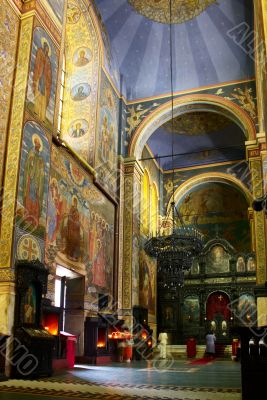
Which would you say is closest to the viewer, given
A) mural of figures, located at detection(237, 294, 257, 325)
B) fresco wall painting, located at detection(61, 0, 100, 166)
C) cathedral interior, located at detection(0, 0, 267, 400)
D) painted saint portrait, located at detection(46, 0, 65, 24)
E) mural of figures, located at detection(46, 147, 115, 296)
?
cathedral interior, located at detection(0, 0, 267, 400)

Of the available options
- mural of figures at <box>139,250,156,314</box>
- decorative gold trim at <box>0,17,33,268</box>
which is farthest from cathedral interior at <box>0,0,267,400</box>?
mural of figures at <box>139,250,156,314</box>

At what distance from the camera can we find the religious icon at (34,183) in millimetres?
9398

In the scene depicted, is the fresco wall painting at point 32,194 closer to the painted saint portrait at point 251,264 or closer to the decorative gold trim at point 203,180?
the decorative gold trim at point 203,180

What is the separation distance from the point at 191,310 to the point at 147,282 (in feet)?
16.7

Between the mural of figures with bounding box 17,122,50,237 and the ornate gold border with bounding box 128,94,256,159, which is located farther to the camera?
the ornate gold border with bounding box 128,94,256,159

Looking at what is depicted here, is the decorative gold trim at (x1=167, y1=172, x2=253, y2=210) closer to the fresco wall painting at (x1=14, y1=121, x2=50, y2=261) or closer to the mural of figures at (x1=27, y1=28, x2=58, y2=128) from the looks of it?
the mural of figures at (x1=27, y1=28, x2=58, y2=128)

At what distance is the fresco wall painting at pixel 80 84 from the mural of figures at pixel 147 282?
5.76m

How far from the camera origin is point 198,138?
22.3 metres

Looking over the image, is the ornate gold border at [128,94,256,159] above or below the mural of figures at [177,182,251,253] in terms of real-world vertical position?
above

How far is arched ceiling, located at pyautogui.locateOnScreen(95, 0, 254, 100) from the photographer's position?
1545 centimetres

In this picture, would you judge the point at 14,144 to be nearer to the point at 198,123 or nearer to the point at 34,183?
the point at 34,183

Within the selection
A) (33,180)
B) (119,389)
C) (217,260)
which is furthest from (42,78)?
(217,260)

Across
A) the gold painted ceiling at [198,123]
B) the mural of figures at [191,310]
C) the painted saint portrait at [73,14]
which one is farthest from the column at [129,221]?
the mural of figures at [191,310]

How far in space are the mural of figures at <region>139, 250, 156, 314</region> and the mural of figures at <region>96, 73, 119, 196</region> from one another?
3861 mm
